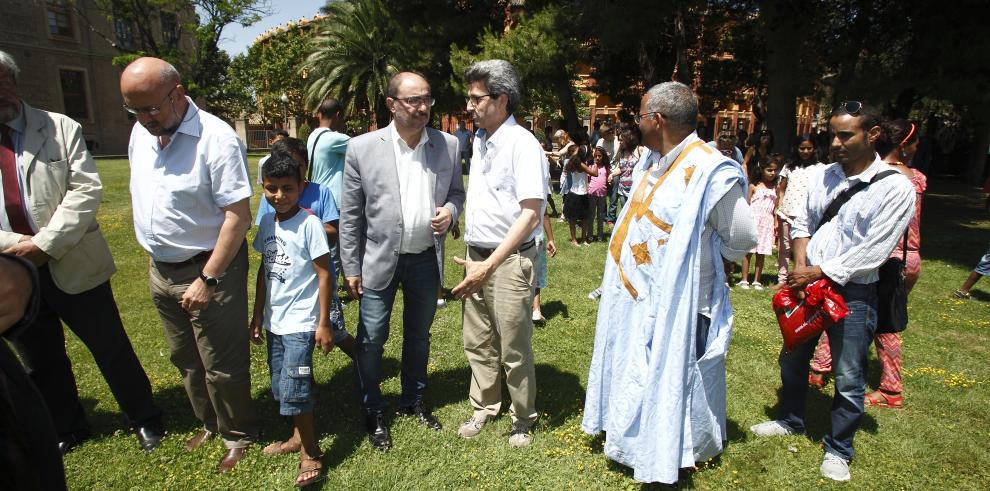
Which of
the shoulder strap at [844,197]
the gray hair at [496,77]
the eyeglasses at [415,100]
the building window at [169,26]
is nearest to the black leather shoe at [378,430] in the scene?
the eyeglasses at [415,100]

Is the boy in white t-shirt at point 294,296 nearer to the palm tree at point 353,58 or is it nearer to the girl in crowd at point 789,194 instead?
the girl in crowd at point 789,194

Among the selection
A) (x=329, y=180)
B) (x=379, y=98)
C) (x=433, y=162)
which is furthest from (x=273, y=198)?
(x=379, y=98)

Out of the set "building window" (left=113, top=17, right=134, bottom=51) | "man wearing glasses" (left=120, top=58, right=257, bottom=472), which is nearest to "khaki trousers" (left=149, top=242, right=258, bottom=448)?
"man wearing glasses" (left=120, top=58, right=257, bottom=472)

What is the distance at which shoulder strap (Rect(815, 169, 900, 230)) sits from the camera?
3.00 m

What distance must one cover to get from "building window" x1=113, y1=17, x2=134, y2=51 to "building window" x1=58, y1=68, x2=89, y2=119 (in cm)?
312

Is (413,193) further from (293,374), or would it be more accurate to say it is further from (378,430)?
(378,430)

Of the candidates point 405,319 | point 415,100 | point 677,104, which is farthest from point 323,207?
point 677,104

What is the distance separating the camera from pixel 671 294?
2750 millimetres

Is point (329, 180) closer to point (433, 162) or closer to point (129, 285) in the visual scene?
point (433, 162)

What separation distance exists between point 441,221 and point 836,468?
107 inches

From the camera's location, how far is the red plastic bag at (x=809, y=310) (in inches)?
120

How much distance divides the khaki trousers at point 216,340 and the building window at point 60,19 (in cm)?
4120

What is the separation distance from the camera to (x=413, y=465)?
3.32 m

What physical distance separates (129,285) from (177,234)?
5.02 meters
